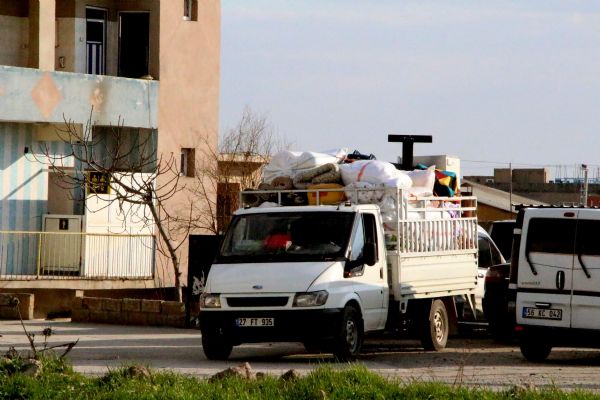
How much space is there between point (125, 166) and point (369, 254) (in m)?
Result: 18.6

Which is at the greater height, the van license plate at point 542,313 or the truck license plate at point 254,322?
the van license plate at point 542,313

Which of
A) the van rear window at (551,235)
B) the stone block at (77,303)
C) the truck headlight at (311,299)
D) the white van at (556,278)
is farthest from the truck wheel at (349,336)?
the stone block at (77,303)

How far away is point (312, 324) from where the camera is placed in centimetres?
1928

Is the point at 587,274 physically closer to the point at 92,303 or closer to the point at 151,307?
the point at 151,307

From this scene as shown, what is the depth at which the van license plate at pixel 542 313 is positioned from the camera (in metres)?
20.0

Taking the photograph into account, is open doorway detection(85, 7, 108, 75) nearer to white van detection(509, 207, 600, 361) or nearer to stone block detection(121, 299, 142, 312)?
stone block detection(121, 299, 142, 312)

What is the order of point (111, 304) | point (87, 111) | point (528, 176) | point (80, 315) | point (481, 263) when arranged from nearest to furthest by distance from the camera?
point (481, 263)
point (111, 304)
point (80, 315)
point (87, 111)
point (528, 176)

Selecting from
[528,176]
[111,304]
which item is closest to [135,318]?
[111,304]

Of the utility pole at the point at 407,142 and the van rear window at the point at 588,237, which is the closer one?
the van rear window at the point at 588,237

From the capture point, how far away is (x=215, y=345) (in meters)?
19.9

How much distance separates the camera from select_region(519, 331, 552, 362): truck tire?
2028cm

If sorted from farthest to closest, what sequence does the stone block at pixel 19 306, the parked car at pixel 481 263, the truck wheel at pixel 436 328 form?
1. the stone block at pixel 19 306
2. the parked car at pixel 481 263
3. the truck wheel at pixel 436 328

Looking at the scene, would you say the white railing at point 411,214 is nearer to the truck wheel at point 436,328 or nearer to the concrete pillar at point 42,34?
the truck wheel at point 436,328

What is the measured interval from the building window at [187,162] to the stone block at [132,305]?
11.5 meters
